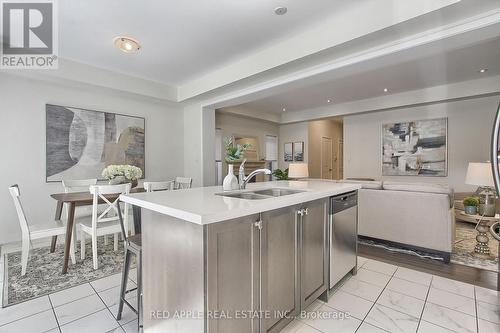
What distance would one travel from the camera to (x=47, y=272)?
102 inches

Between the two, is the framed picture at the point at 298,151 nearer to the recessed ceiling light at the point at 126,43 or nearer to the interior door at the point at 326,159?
the interior door at the point at 326,159

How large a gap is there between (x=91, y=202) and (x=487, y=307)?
393cm

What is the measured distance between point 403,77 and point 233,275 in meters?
4.80

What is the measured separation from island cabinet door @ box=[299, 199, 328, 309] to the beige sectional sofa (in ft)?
5.73

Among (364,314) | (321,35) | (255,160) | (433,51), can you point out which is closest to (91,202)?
(364,314)

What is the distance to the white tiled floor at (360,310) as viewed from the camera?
1738mm

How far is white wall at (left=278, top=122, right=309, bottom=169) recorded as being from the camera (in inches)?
301

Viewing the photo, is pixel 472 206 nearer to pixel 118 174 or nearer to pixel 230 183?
pixel 230 183

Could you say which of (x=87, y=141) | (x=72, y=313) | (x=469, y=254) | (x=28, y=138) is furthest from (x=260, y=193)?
(x=28, y=138)

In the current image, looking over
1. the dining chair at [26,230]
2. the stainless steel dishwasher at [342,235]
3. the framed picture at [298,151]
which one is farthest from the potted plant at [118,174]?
the framed picture at [298,151]

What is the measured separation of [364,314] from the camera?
190 cm

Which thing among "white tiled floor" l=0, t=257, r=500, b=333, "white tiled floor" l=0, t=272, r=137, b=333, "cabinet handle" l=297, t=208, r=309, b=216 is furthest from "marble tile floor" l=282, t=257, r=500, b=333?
"white tiled floor" l=0, t=272, r=137, b=333

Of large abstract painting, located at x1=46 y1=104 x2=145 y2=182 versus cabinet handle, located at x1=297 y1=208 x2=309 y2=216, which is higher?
large abstract painting, located at x1=46 y1=104 x2=145 y2=182

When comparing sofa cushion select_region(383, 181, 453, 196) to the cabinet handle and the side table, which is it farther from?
the cabinet handle
